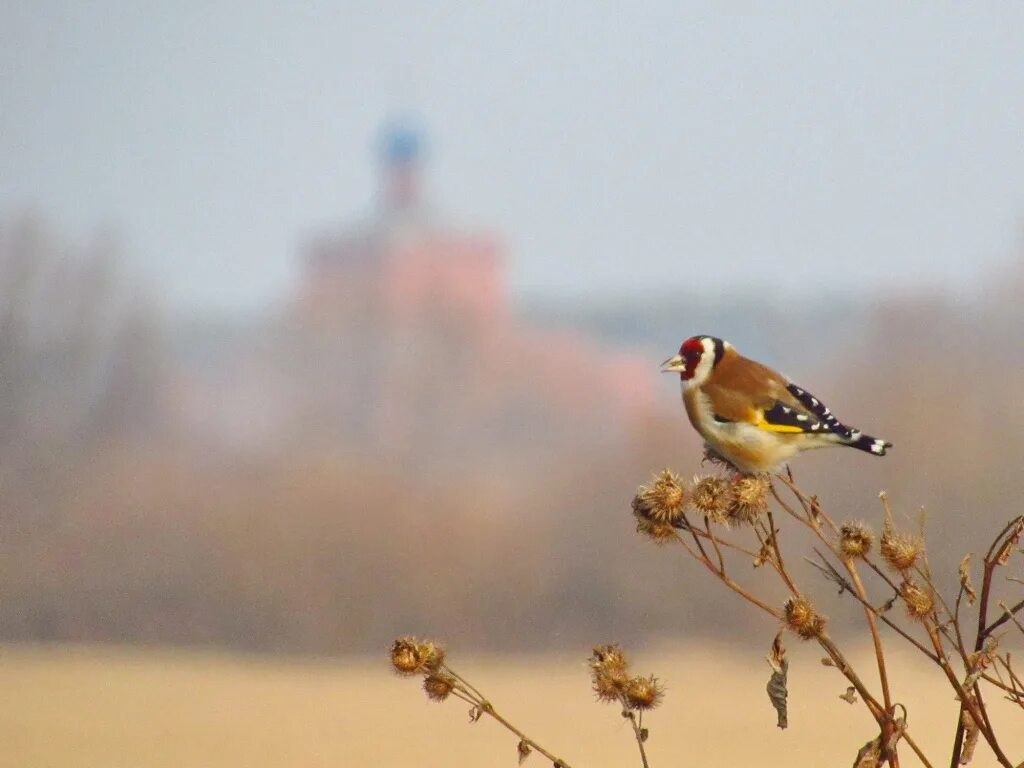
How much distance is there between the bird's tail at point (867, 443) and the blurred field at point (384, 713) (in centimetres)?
148

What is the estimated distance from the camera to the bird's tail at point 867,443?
2.93 feet

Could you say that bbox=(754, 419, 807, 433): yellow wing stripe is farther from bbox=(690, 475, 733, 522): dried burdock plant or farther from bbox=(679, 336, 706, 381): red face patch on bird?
bbox=(690, 475, 733, 522): dried burdock plant

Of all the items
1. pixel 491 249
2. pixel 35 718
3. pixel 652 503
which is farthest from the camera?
pixel 491 249

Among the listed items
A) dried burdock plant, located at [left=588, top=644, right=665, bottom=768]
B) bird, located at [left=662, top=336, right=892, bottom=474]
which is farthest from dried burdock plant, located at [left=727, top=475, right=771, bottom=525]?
bird, located at [left=662, top=336, right=892, bottom=474]

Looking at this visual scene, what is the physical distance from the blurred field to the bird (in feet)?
4.72

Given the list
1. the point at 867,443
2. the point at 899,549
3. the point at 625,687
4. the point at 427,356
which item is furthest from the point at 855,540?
the point at 427,356

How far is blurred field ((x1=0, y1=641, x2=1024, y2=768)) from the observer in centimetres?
230

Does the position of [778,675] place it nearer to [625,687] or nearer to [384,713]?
[625,687]

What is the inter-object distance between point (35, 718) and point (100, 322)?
0.82m

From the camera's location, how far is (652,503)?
684 millimetres

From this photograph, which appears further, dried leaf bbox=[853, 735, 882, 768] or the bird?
the bird

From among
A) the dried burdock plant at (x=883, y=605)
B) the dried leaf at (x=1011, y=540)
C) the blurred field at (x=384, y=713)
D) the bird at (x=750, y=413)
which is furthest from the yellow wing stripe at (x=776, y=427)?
the blurred field at (x=384, y=713)

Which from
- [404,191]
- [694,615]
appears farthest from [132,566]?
[694,615]

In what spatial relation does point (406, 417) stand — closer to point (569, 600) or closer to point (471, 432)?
point (471, 432)
